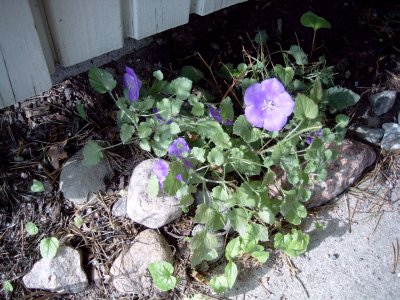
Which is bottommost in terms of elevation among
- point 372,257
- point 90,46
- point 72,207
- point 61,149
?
point 372,257

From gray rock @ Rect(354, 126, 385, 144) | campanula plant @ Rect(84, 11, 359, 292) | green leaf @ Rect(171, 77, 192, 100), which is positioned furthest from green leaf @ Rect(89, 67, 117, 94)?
gray rock @ Rect(354, 126, 385, 144)

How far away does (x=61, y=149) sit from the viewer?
1.83 m

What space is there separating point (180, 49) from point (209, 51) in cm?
13

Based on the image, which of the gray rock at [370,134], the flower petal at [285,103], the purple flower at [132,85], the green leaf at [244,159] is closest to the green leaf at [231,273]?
the green leaf at [244,159]

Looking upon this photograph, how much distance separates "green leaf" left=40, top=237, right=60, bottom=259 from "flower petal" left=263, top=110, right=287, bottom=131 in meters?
0.84

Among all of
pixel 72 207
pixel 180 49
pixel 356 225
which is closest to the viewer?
pixel 72 207

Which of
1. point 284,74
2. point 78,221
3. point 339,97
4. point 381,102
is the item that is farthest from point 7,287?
point 381,102

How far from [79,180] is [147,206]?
29cm

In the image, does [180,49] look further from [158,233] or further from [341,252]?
[341,252]

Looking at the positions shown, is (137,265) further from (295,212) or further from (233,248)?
(295,212)

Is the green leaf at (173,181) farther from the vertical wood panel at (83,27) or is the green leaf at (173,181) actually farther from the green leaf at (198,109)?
the vertical wood panel at (83,27)

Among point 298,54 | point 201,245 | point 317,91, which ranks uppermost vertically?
point 317,91

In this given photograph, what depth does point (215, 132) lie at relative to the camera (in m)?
1.63

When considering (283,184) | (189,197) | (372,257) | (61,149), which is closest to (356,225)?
(372,257)
